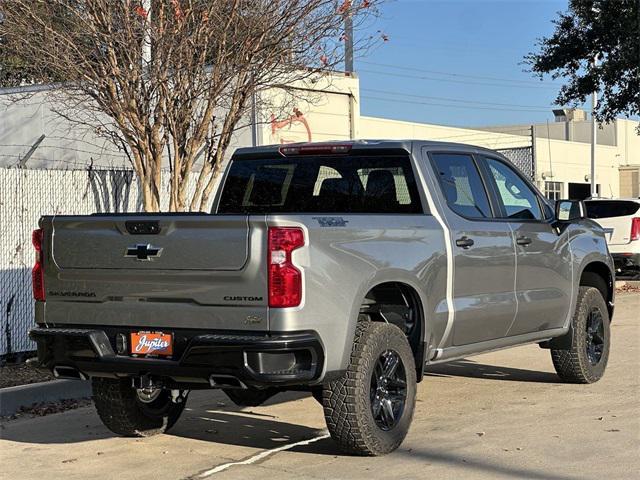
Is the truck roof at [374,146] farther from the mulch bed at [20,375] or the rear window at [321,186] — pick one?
the mulch bed at [20,375]

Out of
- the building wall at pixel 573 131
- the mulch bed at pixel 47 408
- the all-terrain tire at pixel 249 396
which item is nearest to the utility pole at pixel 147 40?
the mulch bed at pixel 47 408

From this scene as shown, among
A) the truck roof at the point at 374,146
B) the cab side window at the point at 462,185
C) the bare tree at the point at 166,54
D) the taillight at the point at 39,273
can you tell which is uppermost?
the bare tree at the point at 166,54

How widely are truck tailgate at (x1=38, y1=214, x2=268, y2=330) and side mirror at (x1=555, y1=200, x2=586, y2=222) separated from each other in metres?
3.69

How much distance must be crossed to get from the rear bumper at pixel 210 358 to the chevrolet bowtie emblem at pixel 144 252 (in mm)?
461

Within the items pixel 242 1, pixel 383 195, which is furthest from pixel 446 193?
pixel 242 1

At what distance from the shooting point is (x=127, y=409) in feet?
24.2

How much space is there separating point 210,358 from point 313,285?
73 centimetres

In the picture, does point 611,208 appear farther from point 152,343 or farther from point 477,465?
point 152,343

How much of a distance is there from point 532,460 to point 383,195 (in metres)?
2.19

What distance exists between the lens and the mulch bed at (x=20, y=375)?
953cm

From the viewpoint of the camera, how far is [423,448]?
6859 mm

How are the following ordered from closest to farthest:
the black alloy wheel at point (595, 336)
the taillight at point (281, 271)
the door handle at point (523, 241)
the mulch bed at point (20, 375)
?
the taillight at point (281, 271), the door handle at point (523, 241), the black alloy wheel at point (595, 336), the mulch bed at point (20, 375)

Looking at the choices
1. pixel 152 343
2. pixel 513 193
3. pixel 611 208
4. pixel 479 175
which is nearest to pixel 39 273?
pixel 152 343

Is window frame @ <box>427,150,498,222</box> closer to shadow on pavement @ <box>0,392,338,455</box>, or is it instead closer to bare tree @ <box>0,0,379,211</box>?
shadow on pavement @ <box>0,392,338,455</box>
